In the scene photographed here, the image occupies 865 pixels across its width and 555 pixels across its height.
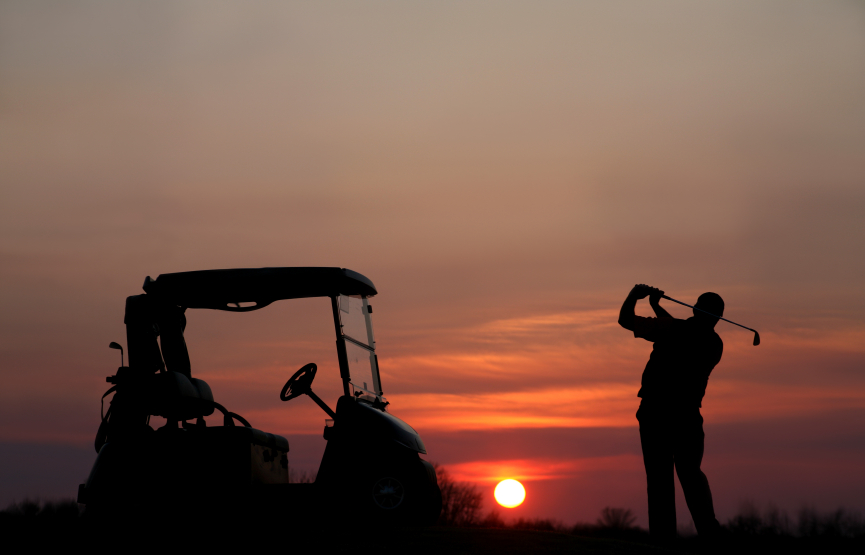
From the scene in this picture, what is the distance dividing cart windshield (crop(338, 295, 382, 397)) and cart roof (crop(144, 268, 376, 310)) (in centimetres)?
23

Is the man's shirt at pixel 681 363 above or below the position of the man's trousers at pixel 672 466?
above

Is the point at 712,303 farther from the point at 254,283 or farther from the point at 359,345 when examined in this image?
the point at 254,283

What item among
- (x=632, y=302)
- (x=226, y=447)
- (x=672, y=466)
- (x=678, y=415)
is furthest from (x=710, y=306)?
(x=226, y=447)

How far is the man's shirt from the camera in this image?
7.24 metres

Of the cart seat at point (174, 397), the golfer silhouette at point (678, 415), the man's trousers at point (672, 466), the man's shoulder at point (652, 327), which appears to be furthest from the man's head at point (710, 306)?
the cart seat at point (174, 397)

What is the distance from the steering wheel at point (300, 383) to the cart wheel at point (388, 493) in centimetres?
133

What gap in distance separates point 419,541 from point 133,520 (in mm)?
2973

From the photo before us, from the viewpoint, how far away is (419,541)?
6688 millimetres

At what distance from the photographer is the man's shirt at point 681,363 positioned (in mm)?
7242

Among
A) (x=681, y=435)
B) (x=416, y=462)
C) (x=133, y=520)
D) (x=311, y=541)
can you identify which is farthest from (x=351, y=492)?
(x=681, y=435)

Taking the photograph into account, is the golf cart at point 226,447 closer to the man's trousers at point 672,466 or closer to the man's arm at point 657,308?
the man's trousers at point 672,466

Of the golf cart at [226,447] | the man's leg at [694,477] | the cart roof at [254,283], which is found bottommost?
the man's leg at [694,477]

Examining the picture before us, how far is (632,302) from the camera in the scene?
745 centimetres

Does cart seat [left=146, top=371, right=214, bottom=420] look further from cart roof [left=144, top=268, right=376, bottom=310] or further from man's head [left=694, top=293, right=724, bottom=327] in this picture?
man's head [left=694, top=293, right=724, bottom=327]
